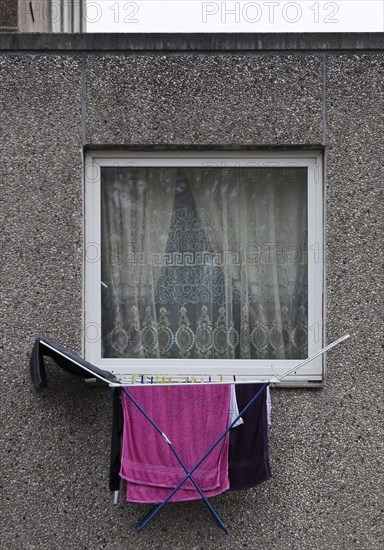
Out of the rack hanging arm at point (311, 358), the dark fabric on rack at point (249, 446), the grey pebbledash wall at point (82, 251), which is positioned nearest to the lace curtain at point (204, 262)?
→ the grey pebbledash wall at point (82, 251)

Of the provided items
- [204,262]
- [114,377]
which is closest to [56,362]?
[114,377]

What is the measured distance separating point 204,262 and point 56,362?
3.99 feet

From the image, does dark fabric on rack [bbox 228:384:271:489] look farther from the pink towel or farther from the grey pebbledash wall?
the grey pebbledash wall

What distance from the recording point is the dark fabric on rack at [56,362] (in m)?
4.44

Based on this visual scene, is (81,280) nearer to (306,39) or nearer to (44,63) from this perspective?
(44,63)

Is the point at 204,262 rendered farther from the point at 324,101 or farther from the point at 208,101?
the point at 324,101

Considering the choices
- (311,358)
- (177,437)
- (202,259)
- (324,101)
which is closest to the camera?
(311,358)

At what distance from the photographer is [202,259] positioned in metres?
5.14

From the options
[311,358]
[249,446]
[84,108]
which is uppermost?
[84,108]

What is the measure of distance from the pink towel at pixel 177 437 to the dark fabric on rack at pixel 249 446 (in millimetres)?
69

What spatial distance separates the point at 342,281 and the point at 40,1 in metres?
4.29

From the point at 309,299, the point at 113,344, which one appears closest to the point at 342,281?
the point at 309,299

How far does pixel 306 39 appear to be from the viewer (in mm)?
4938

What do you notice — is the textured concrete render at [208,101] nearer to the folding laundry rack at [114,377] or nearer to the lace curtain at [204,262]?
the lace curtain at [204,262]
